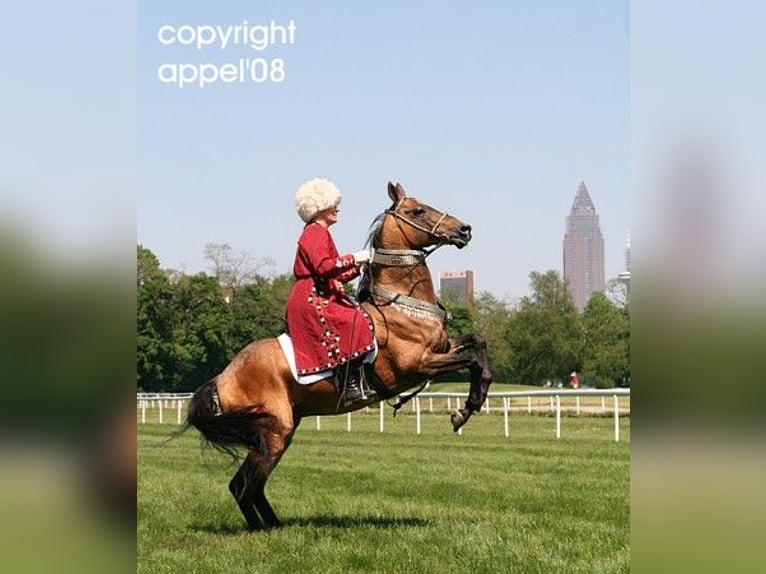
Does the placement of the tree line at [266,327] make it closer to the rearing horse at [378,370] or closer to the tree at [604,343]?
the tree at [604,343]

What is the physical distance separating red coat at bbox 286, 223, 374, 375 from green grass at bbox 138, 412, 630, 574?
115 cm

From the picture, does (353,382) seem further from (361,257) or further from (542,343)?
(542,343)

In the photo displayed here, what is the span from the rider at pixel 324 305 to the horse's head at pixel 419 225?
402 millimetres

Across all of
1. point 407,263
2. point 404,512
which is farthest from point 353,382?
point 404,512

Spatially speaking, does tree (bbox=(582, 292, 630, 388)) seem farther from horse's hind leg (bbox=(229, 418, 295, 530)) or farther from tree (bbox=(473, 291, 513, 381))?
horse's hind leg (bbox=(229, 418, 295, 530))

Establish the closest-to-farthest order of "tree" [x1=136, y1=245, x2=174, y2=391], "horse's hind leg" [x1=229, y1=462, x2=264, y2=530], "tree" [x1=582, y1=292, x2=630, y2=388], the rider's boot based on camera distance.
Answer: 1. the rider's boot
2. "horse's hind leg" [x1=229, y1=462, x2=264, y2=530]
3. "tree" [x1=136, y1=245, x2=174, y2=391]
4. "tree" [x1=582, y1=292, x2=630, y2=388]

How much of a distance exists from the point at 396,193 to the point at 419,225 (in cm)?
34

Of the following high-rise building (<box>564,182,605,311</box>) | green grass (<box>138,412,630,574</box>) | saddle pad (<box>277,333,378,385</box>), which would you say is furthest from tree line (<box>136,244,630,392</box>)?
high-rise building (<box>564,182,605,311</box>)

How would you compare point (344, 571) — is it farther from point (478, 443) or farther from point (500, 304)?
point (500, 304)

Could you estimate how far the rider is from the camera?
701 cm
